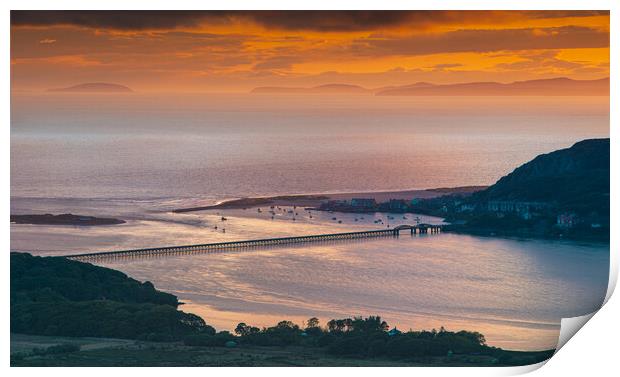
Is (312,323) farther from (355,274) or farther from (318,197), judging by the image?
(318,197)

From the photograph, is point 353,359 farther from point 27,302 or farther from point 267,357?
point 27,302

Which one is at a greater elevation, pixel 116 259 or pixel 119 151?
pixel 119 151

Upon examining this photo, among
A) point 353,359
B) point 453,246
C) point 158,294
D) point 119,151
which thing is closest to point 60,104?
point 119,151

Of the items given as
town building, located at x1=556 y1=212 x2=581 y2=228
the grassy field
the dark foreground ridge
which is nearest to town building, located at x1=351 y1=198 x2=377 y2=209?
town building, located at x1=556 y1=212 x2=581 y2=228

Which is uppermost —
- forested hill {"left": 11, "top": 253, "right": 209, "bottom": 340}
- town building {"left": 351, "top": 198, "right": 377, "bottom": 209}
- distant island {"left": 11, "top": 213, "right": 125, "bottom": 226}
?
town building {"left": 351, "top": 198, "right": 377, "bottom": 209}

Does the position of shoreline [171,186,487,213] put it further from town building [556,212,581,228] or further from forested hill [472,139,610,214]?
town building [556,212,581,228]
